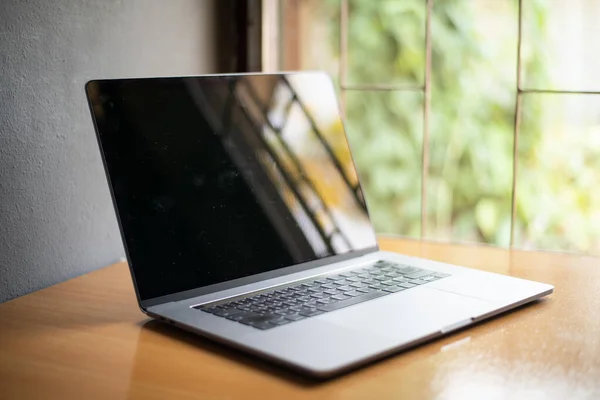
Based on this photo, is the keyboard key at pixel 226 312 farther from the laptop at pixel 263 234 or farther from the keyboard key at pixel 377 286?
the keyboard key at pixel 377 286

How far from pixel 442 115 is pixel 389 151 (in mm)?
194

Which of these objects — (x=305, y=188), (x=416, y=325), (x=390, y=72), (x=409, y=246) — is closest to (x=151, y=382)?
(x=416, y=325)

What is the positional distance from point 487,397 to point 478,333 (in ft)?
0.56

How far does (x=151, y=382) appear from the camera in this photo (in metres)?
0.75

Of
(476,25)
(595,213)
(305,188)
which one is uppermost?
(476,25)

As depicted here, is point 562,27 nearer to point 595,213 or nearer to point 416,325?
point 595,213

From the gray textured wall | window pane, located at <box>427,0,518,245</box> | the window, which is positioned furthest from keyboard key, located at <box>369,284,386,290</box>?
window pane, located at <box>427,0,518,245</box>

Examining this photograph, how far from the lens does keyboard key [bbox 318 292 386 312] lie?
898 mm

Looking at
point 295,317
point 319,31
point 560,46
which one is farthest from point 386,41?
point 295,317

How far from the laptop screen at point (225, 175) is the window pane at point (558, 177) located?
1202mm

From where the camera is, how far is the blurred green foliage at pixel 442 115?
88.4 inches

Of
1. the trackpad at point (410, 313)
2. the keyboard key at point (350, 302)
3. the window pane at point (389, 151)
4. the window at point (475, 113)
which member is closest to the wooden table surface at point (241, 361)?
the trackpad at point (410, 313)

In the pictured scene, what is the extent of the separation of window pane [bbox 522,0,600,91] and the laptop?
3.97 feet

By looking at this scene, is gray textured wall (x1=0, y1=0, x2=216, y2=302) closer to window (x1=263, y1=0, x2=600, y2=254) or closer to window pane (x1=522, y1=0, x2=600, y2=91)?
window (x1=263, y1=0, x2=600, y2=254)
